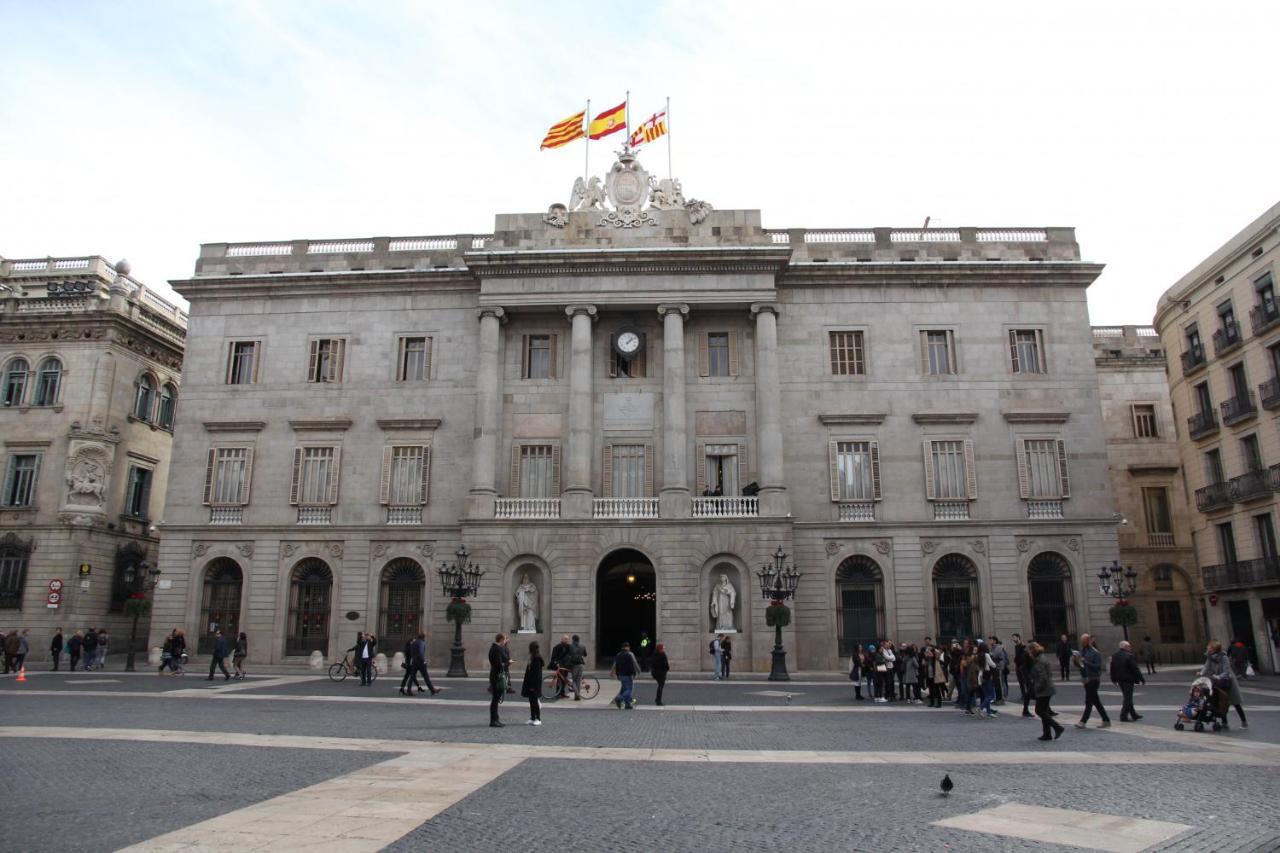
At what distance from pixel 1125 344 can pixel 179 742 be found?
164 feet

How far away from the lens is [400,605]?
3622 cm

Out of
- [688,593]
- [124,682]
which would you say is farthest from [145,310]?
[688,593]

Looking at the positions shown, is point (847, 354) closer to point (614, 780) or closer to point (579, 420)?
point (579, 420)

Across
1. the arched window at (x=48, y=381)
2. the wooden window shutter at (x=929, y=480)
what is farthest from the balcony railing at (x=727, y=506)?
the arched window at (x=48, y=381)

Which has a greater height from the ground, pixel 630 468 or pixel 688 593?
pixel 630 468

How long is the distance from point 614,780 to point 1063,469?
30.2 meters

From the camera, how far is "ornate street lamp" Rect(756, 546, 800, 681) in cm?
2995

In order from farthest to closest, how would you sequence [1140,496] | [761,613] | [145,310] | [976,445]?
[1140,496], [145,310], [976,445], [761,613]

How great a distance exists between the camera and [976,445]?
120ft

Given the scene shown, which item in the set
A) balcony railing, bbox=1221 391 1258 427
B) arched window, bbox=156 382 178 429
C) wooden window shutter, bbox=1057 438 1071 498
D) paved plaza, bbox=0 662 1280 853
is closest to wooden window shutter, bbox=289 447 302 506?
arched window, bbox=156 382 178 429

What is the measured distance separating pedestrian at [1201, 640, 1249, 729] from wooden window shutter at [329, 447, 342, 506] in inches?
1200

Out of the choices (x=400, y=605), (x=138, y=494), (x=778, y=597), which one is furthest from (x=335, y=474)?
(x=778, y=597)

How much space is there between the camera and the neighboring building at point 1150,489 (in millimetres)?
44906

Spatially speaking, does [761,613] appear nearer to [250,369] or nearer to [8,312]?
[250,369]
